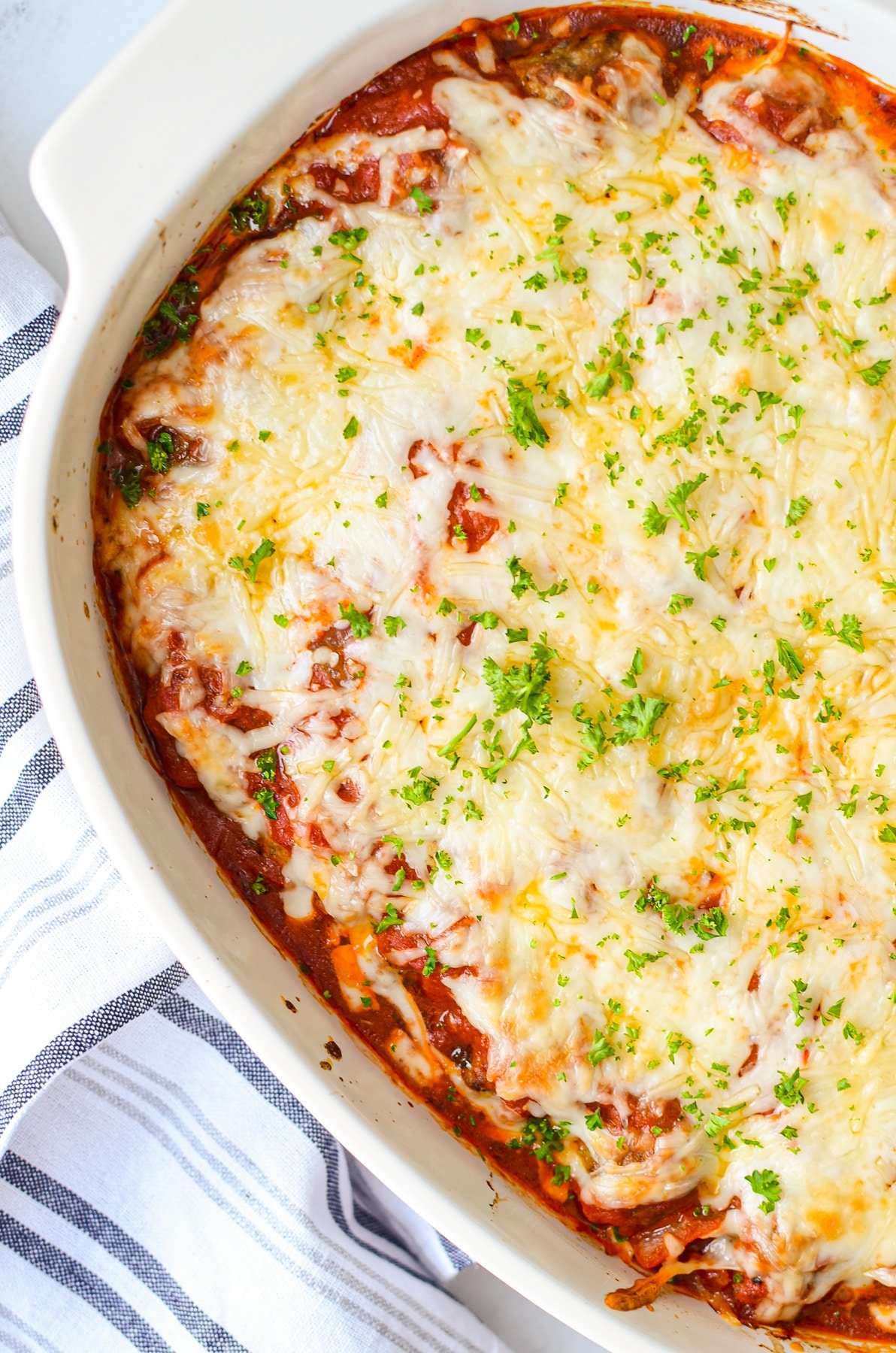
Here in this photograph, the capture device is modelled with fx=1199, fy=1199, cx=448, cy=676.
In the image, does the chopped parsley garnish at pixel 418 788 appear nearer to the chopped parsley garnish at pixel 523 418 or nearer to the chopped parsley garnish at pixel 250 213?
the chopped parsley garnish at pixel 523 418

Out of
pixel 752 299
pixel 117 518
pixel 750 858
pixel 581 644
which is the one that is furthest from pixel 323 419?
pixel 750 858

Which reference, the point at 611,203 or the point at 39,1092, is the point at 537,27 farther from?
the point at 39,1092

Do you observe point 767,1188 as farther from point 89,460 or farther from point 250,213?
point 250,213

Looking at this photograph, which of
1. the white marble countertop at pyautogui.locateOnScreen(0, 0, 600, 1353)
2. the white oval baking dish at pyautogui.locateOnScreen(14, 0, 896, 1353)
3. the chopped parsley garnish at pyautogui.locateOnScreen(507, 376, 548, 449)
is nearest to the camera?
the white oval baking dish at pyautogui.locateOnScreen(14, 0, 896, 1353)

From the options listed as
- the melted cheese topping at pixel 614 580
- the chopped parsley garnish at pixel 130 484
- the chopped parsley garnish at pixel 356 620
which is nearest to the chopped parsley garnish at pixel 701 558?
the melted cheese topping at pixel 614 580

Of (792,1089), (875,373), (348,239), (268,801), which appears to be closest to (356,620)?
(268,801)

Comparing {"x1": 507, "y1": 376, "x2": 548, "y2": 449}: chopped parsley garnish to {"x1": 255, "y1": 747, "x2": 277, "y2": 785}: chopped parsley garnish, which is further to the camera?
{"x1": 255, "y1": 747, "x2": 277, "y2": 785}: chopped parsley garnish

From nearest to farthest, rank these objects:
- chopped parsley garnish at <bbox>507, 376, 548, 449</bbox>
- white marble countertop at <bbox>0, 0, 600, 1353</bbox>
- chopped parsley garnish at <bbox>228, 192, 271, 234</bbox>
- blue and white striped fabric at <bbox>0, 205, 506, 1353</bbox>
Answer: chopped parsley garnish at <bbox>507, 376, 548, 449</bbox>
chopped parsley garnish at <bbox>228, 192, 271, 234</bbox>
white marble countertop at <bbox>0, 0, 600, 1353</bbox>
blue and white striped fabric at <bbox>0, 205, 506, 1353</bbox>

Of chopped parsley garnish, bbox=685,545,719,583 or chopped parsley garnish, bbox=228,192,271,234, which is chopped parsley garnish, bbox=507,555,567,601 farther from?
chopped parsley garnish, bbox=228,192,271,234

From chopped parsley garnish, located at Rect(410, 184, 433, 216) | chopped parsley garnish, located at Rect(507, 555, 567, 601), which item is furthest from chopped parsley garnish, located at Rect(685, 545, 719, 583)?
chopped parsley garnish, located at Rect(410, 184, 433, 216)
